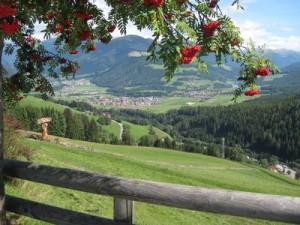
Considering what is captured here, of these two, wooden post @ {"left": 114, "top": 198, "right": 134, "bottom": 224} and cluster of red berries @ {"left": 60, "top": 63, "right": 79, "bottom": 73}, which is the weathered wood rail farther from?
cluster of red berries @ {"left": 60, "top": 63, "right": 79, "bottom": 73}

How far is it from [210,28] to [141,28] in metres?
0.69

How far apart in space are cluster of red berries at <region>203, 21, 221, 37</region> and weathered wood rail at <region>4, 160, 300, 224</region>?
1.99 m

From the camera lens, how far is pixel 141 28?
421 centimetres

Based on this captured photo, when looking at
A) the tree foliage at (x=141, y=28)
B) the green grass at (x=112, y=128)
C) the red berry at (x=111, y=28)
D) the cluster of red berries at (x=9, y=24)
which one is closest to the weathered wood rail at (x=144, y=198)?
the tree foliage at (x=141, y=28)

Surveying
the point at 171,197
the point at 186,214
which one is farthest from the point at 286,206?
the point at 186,214

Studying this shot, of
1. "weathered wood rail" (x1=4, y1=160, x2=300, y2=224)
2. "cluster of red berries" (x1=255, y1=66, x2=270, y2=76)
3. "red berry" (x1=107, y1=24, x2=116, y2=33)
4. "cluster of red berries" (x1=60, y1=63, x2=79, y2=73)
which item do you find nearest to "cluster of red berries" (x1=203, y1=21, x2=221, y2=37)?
"cluster of red berries" (x1=255, y1=66, x2=270, y2=76)

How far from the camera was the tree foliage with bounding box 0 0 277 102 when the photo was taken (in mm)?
3801

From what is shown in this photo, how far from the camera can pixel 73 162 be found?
25.4m

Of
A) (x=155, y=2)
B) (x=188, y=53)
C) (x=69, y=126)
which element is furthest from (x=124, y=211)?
(x=69, y=126)

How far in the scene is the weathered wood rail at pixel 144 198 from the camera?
482cm

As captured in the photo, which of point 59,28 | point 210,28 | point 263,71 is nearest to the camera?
point 210,28

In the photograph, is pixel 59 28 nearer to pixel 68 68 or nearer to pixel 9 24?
pixel 68 68

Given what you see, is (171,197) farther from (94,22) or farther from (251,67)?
(94,22)

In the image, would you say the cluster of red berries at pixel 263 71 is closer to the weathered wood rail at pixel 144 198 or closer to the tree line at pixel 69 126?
the weathered wood rail at pixel 144 198
